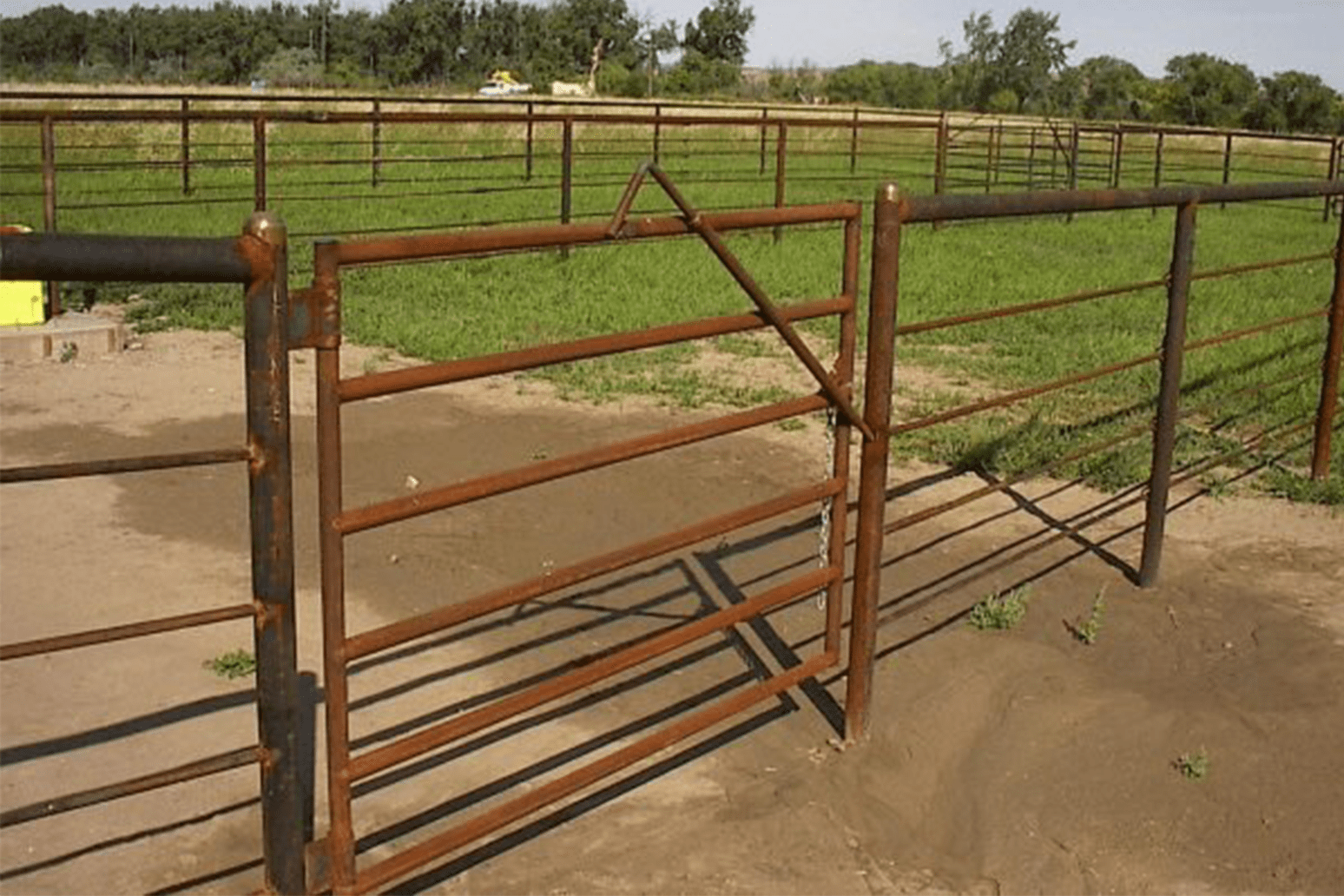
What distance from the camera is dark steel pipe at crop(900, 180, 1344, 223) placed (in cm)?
365

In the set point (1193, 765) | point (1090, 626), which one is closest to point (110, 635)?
point (1193, 765)

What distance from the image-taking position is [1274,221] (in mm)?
20344

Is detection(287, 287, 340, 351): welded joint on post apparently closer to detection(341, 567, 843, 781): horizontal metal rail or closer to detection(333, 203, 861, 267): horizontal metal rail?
detection(333, 203, 861, 267): horizontal metal rail

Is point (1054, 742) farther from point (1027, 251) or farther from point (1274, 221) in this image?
point (1274, 221)

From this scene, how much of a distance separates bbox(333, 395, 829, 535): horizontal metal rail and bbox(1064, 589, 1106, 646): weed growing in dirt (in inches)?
59.0

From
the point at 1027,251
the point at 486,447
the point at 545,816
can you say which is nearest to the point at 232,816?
the point at 545,816

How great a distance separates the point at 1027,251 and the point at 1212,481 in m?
8.80

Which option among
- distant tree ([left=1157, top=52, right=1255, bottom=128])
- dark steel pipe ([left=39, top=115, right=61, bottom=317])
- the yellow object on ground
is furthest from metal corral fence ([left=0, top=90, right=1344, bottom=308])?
distant tree ([left=1157, top=52, right=1255, bottom=128])

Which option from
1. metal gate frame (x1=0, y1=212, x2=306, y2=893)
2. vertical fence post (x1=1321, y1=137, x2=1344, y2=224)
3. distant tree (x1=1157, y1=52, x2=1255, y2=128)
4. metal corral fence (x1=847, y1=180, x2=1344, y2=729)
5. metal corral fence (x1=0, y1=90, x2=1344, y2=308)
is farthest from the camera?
distant tree (x1=1157, y1=52, x2=1255, y2=128)

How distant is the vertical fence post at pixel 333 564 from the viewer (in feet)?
8.14

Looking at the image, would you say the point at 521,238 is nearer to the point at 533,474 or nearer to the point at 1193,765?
the point at 533,474

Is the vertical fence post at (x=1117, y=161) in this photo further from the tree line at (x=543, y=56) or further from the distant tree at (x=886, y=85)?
the distant tree at (x=886, y=85)

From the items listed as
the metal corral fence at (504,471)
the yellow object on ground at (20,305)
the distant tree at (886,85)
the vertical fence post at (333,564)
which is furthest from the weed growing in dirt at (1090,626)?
the distant tree at (886,85)

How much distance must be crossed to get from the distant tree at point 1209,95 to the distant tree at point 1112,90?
2.35 m
